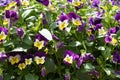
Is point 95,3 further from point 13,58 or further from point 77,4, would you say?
point 13,58

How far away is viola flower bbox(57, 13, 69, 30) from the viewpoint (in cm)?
244

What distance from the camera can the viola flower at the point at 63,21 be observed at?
2440mm

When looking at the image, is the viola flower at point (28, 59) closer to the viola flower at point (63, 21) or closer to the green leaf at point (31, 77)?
the green leaf at point (31, 77)

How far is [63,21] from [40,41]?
0.72 feet

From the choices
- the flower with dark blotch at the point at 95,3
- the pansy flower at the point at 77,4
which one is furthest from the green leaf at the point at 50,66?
the flower with dark blotch at the point at 95,3

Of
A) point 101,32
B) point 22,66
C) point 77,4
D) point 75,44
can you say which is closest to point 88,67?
point 75,44

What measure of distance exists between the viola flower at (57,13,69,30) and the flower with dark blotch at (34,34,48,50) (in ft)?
0.45

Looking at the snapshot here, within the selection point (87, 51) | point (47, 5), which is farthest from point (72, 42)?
point (47, 5)

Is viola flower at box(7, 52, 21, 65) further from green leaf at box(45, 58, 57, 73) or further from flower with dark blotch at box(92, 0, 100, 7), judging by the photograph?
flower with dark blotch at box(92, 0, 100, 7)

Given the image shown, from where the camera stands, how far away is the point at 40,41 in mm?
2377

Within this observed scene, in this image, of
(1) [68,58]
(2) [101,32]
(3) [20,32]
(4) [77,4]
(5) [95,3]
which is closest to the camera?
(1) [68,58]

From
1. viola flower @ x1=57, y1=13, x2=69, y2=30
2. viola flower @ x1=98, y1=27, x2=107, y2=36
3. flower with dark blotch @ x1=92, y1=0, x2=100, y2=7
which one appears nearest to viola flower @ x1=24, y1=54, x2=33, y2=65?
viola flower @ x1=57, y1=13, x2=69, y2=30

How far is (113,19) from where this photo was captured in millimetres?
2752

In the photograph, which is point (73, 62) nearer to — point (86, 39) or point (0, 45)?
point (86, 39)
